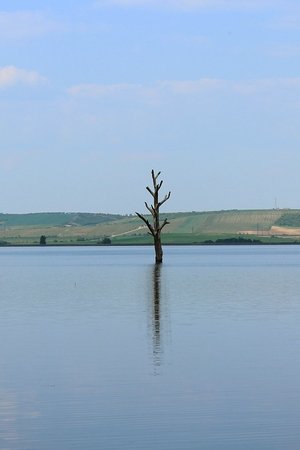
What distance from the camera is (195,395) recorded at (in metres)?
22.2

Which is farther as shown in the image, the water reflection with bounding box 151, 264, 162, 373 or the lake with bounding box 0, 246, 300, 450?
the water reflection with bounding box 151, 264, 162, 373

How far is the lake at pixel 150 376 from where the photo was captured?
18.5 m

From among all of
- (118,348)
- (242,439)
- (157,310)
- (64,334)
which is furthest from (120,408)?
(157,310)

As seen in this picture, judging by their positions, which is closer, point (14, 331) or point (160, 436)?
point (160, 436)

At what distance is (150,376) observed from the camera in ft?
82.2

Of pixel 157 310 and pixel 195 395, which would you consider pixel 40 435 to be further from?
pixel 157 310

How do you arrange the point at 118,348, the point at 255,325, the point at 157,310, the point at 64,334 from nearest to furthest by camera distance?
the point at 118,348
the point at 64,334
the point at 255,325
the point at 157,310

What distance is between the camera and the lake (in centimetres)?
1855

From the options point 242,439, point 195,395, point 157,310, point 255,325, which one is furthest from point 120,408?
point 157,310

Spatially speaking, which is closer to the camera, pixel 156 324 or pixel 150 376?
pixel 150 376

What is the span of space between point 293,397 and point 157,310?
79.9 feet

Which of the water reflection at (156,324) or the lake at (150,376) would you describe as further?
the water reflection at (156,324)

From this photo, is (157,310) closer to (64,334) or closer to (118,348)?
(64,334)

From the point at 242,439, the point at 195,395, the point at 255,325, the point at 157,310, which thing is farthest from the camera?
the point at 157,310
